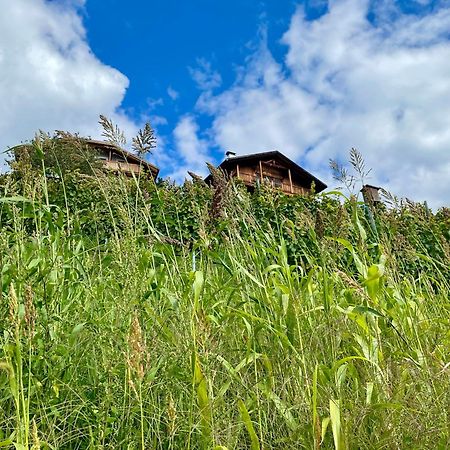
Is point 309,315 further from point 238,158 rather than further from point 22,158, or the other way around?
point 238,158

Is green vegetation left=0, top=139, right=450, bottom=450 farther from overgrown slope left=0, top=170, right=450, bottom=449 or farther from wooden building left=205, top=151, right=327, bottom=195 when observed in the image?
wooden building left=205, top=151, right=327, bottom=195

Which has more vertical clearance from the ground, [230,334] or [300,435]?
[230,334]

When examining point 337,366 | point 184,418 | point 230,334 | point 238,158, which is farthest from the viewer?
point 238,158

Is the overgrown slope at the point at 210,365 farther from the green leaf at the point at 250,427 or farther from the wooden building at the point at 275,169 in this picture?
the wooden building at the point at 275,169

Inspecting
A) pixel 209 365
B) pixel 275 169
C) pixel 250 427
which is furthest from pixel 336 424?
pixel 275 169

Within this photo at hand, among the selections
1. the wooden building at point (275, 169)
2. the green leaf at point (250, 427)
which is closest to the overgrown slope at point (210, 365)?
the green leaf at point (250, 427)

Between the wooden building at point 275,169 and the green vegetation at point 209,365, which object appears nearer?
the green vegetation at point 209,365

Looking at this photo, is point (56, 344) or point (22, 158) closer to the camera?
point (56, 344)

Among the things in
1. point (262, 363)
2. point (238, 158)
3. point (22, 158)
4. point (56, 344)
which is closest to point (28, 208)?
point (22, 158)

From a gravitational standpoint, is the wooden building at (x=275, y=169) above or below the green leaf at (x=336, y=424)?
Result: above

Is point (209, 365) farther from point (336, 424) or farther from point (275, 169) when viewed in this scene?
point (275, 169)

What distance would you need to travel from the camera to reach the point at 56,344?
1471mm

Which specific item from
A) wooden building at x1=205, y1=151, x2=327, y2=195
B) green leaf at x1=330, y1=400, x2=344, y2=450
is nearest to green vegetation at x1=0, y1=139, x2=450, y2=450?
green leaf at x1=330, y1=400, x2=344, y2=450

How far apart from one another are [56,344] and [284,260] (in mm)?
939
